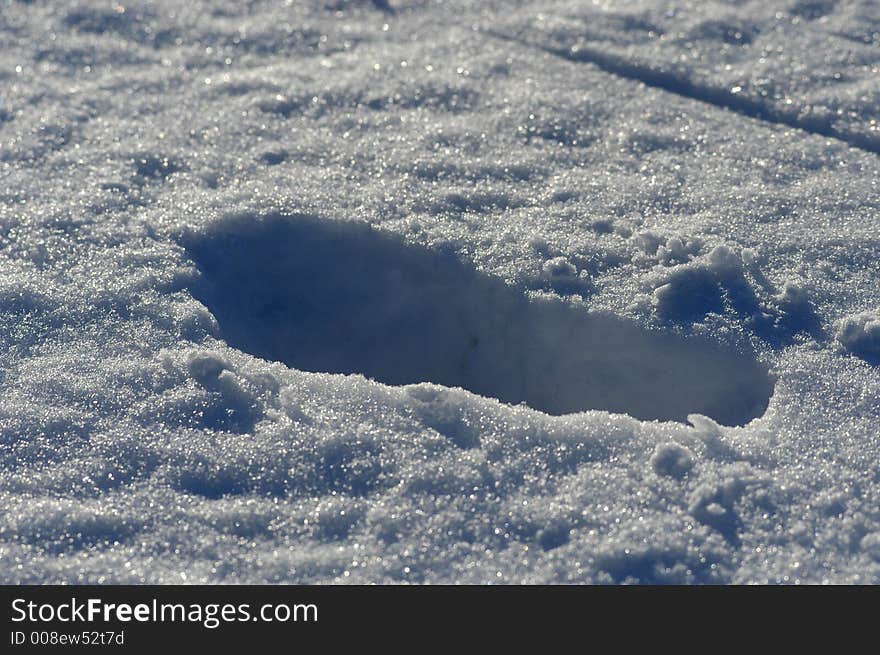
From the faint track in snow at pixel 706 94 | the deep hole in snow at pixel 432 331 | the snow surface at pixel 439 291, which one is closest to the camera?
the snow surface at pixel 439 291

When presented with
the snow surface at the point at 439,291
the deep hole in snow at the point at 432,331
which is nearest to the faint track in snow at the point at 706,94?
the snow surface at the point at 439,291

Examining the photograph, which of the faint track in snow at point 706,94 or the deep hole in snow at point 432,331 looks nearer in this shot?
the deep hole in snow at point 432,331

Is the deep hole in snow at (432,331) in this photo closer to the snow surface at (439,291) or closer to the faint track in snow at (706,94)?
the snow surface at (439,291)

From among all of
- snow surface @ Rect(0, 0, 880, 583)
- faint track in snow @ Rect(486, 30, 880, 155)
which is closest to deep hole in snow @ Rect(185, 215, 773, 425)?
Result: snow surface @ Rect(0, 0, 880, 583)

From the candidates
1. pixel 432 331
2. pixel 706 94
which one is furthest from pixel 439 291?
pixel 706 94

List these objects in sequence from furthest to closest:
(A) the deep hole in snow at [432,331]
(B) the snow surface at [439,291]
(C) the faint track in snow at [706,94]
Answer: (C) the faint track in snow at [706,94], (A) the deep hole in snow at [432,331], (B) the snow surface at [439,291]

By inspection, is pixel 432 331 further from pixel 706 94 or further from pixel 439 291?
pixel 706 94
